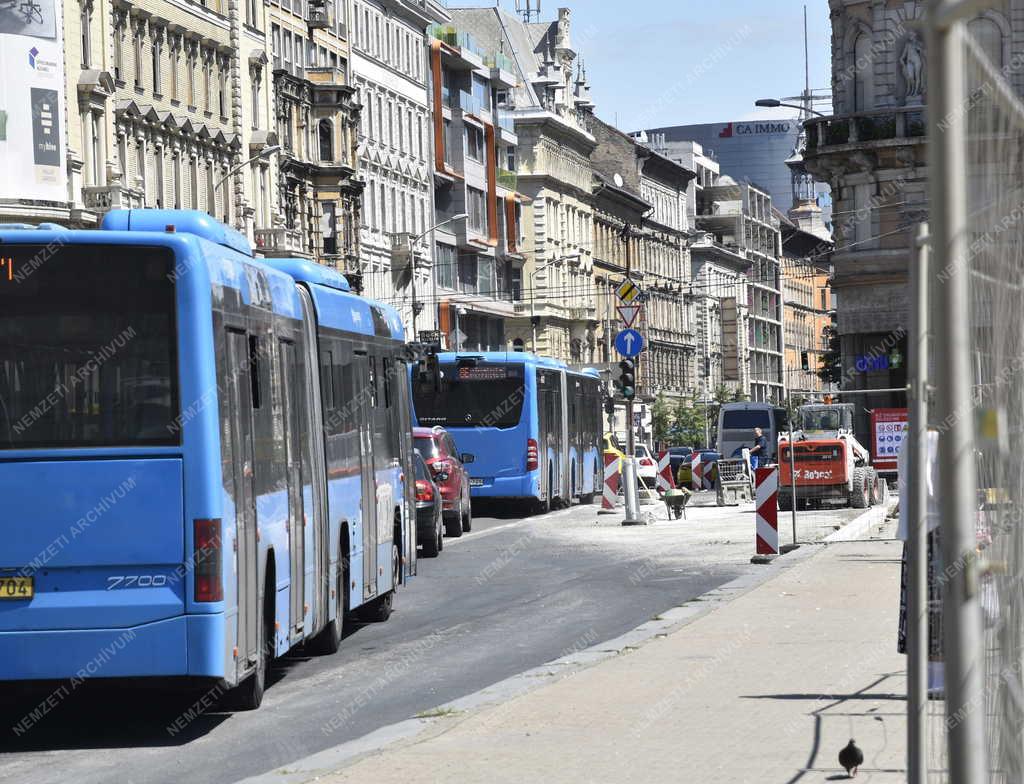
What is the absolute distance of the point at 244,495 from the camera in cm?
1226

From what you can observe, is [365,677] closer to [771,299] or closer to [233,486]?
[233,486]

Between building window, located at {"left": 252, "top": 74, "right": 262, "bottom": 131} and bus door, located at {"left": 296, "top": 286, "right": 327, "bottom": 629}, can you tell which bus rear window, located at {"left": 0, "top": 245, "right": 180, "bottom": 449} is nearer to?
bus door, located at {"left": 296, "top": 286, "right": 327, "bottom": 629}

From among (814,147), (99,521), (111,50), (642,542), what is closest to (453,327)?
(814,147)

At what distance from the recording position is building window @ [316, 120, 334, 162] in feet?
A: 267

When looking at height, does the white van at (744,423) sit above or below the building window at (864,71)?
below

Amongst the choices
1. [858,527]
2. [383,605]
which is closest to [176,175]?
[858,527]

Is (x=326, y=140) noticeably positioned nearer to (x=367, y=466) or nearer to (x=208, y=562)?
(x=367, y=466)

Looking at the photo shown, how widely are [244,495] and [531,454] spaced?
30809mm

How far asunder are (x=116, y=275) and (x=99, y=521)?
4.46 ft

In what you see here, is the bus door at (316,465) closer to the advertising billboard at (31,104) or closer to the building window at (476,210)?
the advertising billboard at (31,104)

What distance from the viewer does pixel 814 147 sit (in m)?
71.2

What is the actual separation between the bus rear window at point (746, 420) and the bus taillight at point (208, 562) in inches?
3429

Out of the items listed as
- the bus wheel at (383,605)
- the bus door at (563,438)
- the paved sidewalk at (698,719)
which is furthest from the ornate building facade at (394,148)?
the paved sidewalk at (698,719)

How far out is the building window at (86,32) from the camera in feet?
186
